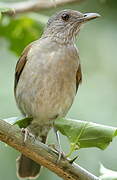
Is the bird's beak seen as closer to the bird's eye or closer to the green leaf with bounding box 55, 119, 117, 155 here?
the bird's eye

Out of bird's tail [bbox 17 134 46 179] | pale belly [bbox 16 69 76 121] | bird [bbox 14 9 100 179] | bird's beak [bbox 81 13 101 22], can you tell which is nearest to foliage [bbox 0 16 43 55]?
bird [bbox 14 9 100 179]

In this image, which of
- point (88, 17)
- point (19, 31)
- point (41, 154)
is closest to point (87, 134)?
point (41, 154)

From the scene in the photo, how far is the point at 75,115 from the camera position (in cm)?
651

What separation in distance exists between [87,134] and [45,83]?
1513 mm

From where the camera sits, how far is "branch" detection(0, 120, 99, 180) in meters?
3.11

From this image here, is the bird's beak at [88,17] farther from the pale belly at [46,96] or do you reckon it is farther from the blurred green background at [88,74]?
the pale belly at [46,96]

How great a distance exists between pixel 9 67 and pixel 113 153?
1.76 meters

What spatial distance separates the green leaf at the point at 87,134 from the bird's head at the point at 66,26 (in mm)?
2000

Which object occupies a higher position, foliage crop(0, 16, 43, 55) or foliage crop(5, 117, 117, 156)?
foliage crop(0, 16, 43, 55)

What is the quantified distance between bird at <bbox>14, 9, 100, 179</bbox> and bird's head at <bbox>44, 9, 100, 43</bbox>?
0.15 ft

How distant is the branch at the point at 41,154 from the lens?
3.11 meters

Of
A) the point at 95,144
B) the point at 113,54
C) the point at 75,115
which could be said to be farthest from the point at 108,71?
the point at 95,144

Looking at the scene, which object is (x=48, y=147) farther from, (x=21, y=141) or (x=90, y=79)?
(x=90, y=79)

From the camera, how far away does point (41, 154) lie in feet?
10.5
